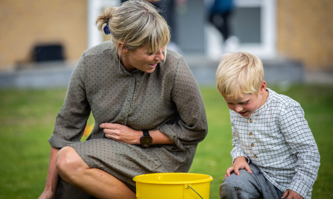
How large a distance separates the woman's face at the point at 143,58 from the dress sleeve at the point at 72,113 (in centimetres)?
32

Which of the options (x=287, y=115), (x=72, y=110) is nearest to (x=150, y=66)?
(x=72, y=110)

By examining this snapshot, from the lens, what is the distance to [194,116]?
8.88 feet

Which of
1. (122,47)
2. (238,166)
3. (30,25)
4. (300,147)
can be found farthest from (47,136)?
(30,25)

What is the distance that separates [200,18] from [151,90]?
11.2 meters

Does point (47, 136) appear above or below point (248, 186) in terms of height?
below

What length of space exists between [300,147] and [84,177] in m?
1.17

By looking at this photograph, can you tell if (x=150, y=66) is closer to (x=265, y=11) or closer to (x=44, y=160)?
(x=44, y=160)

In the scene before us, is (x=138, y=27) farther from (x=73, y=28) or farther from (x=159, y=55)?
(x=73, y=28)

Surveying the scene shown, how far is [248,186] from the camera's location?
245 centimetres

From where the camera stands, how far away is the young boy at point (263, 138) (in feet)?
7.64

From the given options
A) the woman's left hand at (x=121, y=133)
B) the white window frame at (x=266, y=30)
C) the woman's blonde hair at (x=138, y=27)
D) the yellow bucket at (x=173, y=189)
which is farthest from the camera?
the white window frame at (x=266, y=30)

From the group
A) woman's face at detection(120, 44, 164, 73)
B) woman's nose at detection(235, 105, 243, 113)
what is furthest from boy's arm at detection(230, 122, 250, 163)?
woman's face at detection(120, 44, 164, 73)

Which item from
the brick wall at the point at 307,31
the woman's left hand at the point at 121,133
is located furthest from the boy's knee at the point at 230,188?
the brick wall at the point at 307,31

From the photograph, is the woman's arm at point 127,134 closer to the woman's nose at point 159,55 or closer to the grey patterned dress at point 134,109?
the grey patterned dress at point 134,109
